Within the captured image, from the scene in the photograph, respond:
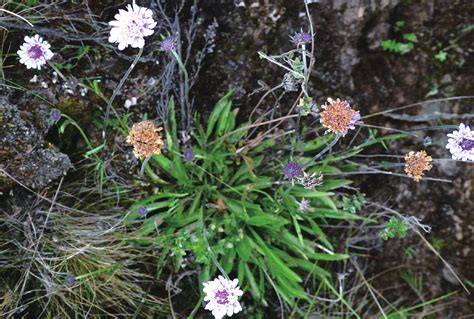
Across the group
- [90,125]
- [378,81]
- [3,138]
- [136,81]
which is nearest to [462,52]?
[378,81]

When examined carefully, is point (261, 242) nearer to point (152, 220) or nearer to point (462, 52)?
point (152, 220)

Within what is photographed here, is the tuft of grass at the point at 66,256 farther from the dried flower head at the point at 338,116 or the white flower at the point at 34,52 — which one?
the dried flower head at the point at 338,116

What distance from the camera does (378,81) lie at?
3.35 m

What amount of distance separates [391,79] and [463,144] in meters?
1.09

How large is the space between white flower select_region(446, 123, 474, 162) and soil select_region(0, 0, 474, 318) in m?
0.63

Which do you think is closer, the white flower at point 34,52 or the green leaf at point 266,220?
the white flower at point 34,52

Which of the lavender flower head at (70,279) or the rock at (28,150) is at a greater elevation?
the rock at (28,150)

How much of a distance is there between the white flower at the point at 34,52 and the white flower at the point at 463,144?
1.86 metres

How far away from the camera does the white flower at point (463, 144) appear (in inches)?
93.1

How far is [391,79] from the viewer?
3.38 m

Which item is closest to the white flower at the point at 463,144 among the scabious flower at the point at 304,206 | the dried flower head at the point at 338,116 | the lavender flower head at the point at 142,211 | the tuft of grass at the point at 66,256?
the dried flower head at the point at 338,116

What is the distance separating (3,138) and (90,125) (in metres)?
0.45

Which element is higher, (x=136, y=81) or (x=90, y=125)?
(x=136, y=81)

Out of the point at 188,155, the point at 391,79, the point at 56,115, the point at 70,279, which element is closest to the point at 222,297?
the point at 188,155
